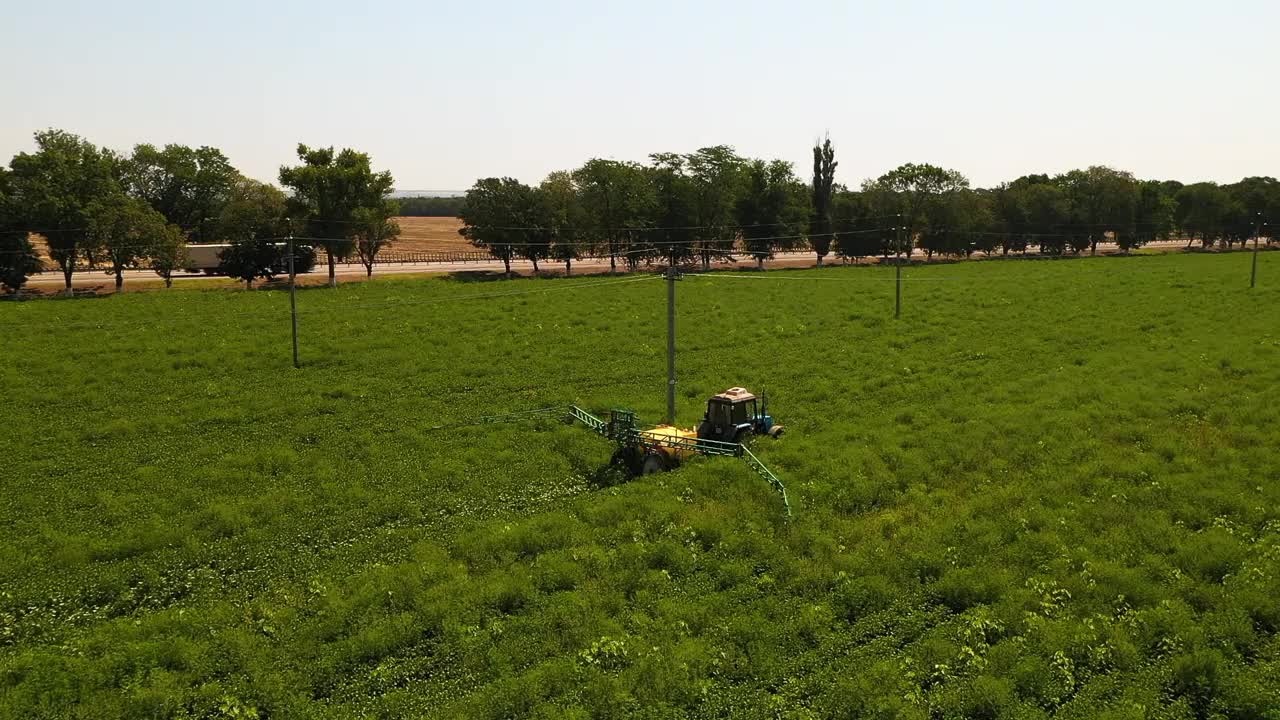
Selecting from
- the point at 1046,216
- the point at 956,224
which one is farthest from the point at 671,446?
the point at 1046,216

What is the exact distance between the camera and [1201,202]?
129500 mm

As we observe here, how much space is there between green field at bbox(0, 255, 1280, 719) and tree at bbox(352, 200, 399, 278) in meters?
38.9

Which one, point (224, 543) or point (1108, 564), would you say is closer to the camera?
point (1108, 564)

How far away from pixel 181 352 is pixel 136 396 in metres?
7.89

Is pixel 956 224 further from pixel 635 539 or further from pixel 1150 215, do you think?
pixel 635 539

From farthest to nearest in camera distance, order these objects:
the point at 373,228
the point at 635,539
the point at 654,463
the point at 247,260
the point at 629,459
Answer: the point at 373,228
the point at 247,260
the point at 629,459
the point at 654,463
the point at 635,539

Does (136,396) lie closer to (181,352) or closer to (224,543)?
(181,352)

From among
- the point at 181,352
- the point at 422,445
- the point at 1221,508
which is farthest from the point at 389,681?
the point at 181,352

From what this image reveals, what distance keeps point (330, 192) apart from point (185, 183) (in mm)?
32303

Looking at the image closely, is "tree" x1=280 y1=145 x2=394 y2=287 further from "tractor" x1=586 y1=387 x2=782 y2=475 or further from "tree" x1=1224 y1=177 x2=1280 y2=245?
"tree" x1=1224 y1=177 x2=1280 y2=245

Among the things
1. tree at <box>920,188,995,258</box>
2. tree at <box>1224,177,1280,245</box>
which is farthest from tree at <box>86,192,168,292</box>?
tree at <box>1224,177,1280,245</box>

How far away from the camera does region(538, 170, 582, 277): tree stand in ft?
287

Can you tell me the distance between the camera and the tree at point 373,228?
7725 centimetres

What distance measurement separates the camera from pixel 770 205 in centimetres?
10350
